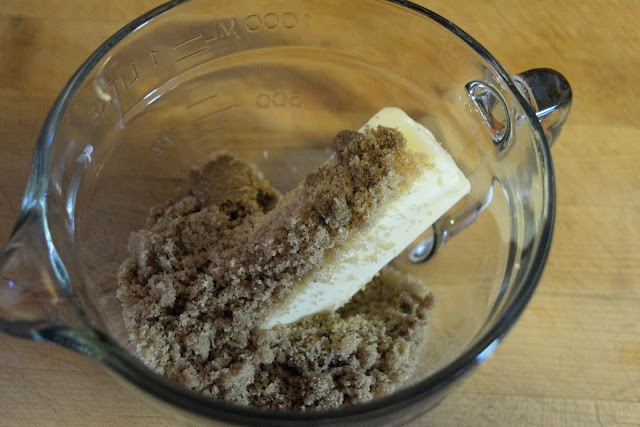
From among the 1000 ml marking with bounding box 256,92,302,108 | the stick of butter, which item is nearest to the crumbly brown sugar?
the stick of butter

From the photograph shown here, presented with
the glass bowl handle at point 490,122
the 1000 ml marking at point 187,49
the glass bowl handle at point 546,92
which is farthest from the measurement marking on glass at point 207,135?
the glass bowl handle at point 546,92

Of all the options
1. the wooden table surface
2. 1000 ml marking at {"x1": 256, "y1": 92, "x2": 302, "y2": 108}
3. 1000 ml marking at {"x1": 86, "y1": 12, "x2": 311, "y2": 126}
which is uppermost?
1000 ml marking at {"x1": 86, "y1": 12, "x2": 311, "y2": 126}

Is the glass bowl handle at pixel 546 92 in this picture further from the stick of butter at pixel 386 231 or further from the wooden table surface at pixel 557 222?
the wooden table surface at pixel 557 222

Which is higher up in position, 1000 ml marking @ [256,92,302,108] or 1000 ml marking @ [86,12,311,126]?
1000 ml marking @ [86,12,311,126]

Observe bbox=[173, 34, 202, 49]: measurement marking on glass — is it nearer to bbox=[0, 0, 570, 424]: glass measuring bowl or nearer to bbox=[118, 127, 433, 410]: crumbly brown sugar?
bbox=[0, 0, 570, 424]: glass measuring bowl

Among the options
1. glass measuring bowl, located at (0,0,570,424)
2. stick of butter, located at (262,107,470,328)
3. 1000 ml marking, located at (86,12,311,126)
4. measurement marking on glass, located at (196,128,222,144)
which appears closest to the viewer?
glass measuring bowl, located at (0,0,570,424)

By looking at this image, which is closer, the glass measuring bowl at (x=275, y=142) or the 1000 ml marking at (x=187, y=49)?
the glass measuring bowl at (x=275, y=142)

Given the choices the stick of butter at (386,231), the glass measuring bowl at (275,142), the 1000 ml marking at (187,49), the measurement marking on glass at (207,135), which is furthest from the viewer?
the measurement marking on glass at (207,135)
